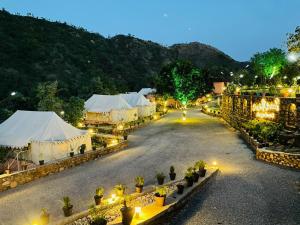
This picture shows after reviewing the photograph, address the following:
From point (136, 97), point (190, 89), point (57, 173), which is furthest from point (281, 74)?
point (57, 173)

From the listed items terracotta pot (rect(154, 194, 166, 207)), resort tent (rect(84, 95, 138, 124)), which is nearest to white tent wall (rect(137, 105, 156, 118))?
resort tent (rect(84, 95, 138, 124))

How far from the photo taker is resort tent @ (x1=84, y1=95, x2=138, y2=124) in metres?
38.2

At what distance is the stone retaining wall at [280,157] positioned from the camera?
18.7 m

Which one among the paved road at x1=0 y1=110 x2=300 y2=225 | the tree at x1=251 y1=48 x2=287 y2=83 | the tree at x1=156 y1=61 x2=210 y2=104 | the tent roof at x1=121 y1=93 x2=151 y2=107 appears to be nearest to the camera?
the paved road at x1=0 y1=110 x2=300 y2=225

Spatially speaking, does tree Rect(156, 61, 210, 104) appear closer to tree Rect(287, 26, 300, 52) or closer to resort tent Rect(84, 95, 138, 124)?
resort tent Rect(84, 95, 138, 124)

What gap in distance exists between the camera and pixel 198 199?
13.3 meters

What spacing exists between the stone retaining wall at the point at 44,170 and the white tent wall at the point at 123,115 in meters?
14.4

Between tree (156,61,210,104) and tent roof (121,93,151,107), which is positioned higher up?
tree (156,61,210,104)

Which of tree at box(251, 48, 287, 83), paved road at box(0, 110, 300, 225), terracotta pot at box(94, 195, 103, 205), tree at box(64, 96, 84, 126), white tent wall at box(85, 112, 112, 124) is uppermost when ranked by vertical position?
tree at box(251, 48, 287, 83)

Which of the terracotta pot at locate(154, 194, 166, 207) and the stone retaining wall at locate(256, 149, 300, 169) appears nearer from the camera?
the terracotta pot at locate(154, 194, 166, 207)

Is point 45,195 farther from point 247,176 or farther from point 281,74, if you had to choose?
point 281,74

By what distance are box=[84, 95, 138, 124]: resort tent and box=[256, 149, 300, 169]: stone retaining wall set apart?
20.8 m

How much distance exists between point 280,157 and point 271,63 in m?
48.2

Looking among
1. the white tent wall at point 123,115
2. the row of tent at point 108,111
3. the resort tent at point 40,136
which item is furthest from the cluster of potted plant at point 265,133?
the row of tent at point 108,111
